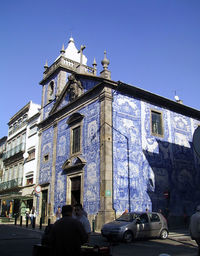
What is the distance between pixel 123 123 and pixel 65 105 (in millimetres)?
5973

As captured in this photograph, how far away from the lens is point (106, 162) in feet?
52.0

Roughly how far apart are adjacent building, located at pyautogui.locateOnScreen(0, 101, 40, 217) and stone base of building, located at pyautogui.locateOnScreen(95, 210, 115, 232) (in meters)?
10.2

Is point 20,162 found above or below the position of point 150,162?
above

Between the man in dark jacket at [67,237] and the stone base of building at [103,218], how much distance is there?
11.4 meters

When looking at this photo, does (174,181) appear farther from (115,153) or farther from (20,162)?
(20,162)

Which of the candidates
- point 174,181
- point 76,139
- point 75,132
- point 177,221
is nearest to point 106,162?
point 76,139

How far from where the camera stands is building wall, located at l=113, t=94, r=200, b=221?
16.6m

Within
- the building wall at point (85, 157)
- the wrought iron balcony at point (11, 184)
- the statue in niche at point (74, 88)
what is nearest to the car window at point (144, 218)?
the building wall at point (85, 157)

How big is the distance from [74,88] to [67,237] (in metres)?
17.6

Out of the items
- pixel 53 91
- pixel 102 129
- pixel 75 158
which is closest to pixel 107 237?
pixel 102 129

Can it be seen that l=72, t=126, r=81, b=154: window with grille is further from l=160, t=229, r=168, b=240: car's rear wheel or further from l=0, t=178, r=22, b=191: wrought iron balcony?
l=0, t=178, r=22, b=191: wrought iron balcony

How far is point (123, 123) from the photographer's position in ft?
57.7

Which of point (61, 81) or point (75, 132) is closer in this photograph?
point (75, 132)

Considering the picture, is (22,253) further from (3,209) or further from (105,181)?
A: (3,209)
